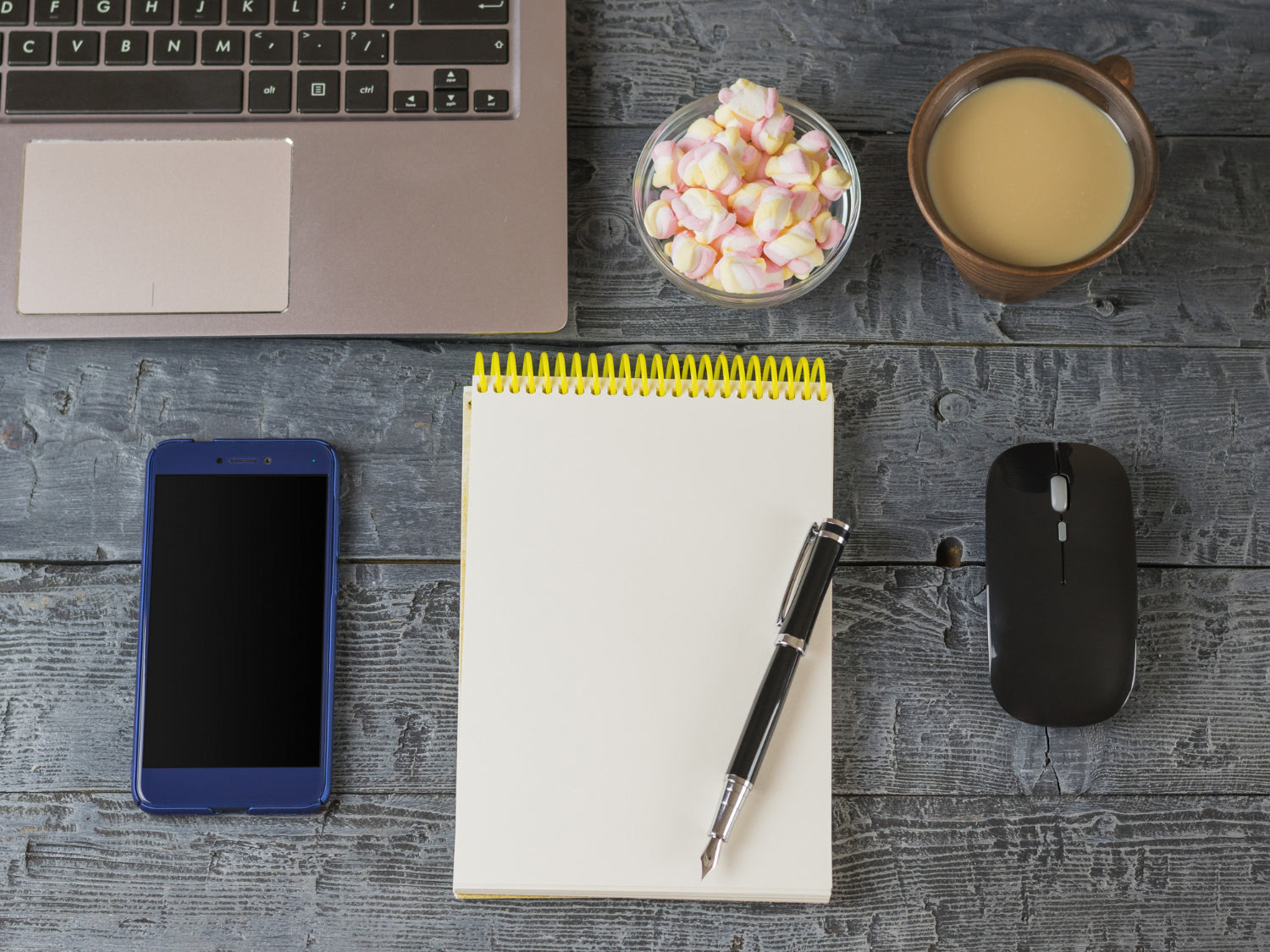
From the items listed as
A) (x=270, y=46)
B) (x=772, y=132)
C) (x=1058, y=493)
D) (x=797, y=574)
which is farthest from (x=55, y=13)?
(x=1058, y=493)

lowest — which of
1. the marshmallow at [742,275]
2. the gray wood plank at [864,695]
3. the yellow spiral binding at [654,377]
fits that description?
the gray wood plank at [864,695]

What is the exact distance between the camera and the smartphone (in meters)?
0.59

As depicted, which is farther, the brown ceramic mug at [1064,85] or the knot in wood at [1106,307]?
the knot in wood at [1106,307]

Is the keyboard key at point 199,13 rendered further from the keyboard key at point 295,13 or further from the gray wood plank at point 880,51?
the gray wood plank at point 880,51

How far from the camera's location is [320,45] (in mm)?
605

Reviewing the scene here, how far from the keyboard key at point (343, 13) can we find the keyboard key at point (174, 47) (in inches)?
3.4

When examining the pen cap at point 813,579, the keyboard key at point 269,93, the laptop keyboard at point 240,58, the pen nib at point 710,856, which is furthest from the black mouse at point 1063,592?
the keyboard key at point 269,93

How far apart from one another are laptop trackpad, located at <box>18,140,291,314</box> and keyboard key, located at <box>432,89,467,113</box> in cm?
10

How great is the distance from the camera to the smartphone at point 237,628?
590 mm

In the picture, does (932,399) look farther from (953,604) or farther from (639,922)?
(639,922)

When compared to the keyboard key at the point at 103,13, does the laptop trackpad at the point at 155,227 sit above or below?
below

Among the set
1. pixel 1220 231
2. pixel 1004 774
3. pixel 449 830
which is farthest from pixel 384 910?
pixel 1220 231

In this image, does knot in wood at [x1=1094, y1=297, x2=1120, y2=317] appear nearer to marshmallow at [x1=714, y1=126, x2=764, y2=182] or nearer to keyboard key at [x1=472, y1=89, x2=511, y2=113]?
marshmallow at [x1=714, y1=126, x2=764, y2=182]

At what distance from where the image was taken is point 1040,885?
0.61 m
